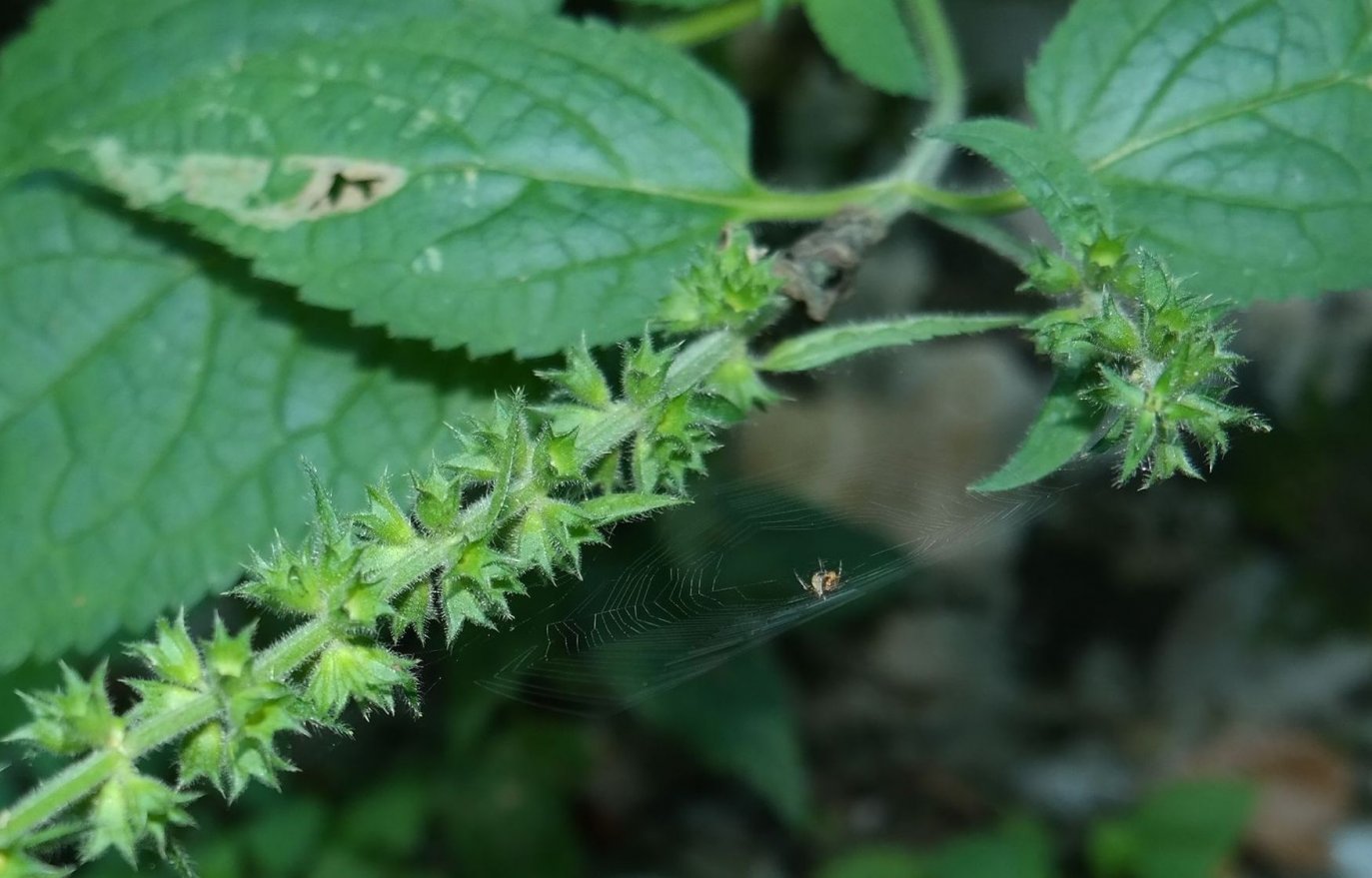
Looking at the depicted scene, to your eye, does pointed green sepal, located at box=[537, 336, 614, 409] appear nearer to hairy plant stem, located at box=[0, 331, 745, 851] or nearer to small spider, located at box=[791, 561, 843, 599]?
hairy plant stem, located at box=[0, 331, 745, 851]

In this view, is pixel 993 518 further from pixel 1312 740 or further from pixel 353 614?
pixel 1312 740

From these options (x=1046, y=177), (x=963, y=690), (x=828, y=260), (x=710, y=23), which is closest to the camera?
(x=1046, y=177)

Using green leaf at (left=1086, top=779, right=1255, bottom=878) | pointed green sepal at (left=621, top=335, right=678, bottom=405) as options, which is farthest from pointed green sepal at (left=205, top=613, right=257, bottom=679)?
green leaf at (left=1086, top=779, right=1255, bottom=878)

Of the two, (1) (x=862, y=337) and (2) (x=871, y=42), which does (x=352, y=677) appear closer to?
(1) (x=862, y=337)

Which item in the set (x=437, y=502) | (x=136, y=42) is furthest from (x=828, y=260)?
(x=136, y=42)

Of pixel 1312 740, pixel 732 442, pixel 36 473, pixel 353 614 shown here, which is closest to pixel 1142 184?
pixel 353 614

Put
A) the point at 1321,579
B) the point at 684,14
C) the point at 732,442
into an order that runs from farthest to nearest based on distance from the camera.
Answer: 1. the point at 1321,579
2. the point at 732,442
3. the point at 684,14
